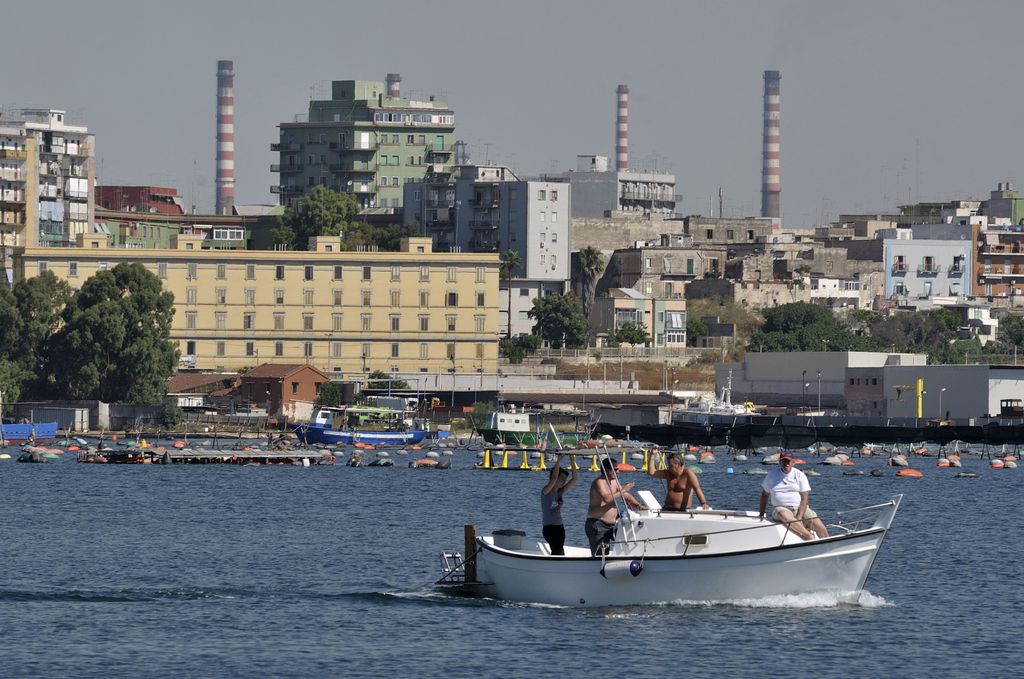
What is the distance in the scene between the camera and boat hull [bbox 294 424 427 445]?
480ft

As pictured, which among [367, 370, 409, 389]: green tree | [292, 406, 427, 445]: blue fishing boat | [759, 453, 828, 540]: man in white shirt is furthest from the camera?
[367, 370, 409, 389]: green tree

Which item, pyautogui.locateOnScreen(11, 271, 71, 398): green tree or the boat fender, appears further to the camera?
pyautogui.locateOnScreen(11, 271, 71, 398): green tree

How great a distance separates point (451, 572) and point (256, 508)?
116 feet

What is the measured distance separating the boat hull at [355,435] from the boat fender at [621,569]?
331 feet

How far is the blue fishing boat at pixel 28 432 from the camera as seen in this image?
A: 145125 millimetres

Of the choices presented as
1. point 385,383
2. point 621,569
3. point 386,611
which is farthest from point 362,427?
point 621,569

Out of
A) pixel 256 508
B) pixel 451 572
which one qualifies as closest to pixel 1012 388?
pixel 256 508

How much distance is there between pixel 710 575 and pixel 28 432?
10666cm

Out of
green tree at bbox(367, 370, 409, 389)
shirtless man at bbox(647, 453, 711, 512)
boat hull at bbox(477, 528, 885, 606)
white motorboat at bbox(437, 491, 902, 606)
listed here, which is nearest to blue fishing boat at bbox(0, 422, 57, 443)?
green tree at bbox(367, 370, 409, 389)

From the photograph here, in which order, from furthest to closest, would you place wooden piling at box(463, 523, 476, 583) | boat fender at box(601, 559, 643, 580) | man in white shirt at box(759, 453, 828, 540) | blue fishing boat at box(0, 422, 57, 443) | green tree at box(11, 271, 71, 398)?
green tree at box(11, 271, 71, 398) < blue fishing boat at box(0, 422, 57, 443) < wooden piling at box(463, 523, 476, 583) < man in white shirt at box(759, 453, 828, 540) < boat fender at box(601, 559, 643, 580)

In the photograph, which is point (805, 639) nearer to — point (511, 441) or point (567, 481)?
point (567, 481)

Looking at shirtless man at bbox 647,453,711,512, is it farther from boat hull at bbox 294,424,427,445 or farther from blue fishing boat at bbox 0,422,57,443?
blue fishing boat at bbox 0,422,57,443

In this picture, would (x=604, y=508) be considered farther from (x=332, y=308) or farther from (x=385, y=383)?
(x=332, y=308)

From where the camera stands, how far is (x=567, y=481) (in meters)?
47.5
